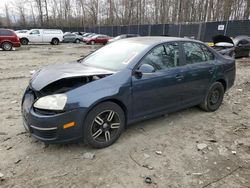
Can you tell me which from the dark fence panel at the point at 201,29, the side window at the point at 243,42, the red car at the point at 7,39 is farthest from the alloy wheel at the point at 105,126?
the dark fence panel at the point at 201,29

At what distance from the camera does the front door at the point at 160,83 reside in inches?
140

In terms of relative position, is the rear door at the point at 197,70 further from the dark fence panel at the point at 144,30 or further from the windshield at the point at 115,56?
the dark fence panel at the point at 144,30

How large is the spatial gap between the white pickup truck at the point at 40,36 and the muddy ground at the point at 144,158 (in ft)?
73.2

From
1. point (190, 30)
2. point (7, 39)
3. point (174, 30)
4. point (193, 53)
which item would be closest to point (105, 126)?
point (193, 53)

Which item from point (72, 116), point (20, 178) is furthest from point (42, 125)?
point (20, 178)

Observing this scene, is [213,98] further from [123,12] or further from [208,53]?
[123,12]

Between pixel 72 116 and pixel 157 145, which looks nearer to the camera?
pixel 72 116

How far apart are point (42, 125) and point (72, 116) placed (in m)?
0.38

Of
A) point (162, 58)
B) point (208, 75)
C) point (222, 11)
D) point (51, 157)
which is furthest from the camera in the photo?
point (222, 11)

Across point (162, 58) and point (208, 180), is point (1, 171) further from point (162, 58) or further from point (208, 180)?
point (162, 58)

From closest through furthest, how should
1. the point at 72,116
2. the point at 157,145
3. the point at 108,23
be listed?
the point at 72,116
the point at 157,145
the point at 108,23

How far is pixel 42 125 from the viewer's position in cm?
287

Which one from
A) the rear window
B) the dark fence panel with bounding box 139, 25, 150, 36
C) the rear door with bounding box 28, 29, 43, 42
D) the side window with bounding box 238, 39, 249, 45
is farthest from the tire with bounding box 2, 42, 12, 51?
the dark fence panel with bounding box 139, 25, 150, 36

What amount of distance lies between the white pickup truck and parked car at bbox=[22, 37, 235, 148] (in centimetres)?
2289
